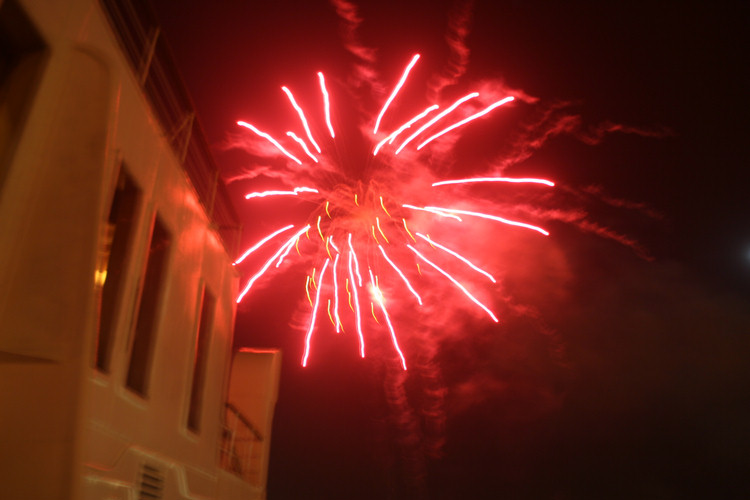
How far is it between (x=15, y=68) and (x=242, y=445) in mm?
9179

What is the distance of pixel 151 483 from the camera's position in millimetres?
6855

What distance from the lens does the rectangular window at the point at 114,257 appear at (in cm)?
619

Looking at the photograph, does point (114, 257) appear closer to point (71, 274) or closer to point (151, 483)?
point (71, 274)

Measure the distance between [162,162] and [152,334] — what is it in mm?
2047

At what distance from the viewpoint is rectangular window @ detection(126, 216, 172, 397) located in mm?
7164

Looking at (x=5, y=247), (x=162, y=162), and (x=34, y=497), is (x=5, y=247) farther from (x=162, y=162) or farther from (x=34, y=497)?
(x=162, y=162)

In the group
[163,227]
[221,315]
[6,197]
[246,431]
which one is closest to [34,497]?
[6,197]

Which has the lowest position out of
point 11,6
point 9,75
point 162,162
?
point 9,75

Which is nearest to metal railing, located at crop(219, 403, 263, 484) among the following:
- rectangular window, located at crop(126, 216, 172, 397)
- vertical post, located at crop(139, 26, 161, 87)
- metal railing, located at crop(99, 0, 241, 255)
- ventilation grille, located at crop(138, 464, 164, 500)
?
metal railing, located at crop(99, 0, 241, 255)

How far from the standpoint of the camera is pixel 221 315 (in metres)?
10.7

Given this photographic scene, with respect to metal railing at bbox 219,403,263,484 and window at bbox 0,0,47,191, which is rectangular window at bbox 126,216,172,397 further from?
metal railing at bbox 219,403,263,484

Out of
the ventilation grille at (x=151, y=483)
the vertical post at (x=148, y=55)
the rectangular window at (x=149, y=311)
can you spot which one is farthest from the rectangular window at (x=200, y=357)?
the vertical post at (x=148, y=55)

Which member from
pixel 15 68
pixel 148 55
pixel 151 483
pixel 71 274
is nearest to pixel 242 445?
pixel 151 483

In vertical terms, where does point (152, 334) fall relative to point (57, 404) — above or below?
above
